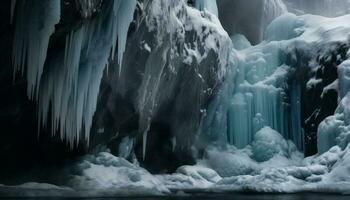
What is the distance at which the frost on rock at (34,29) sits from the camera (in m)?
14.4

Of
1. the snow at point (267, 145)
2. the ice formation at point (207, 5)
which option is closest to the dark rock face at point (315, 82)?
the snow at point (267, 145)

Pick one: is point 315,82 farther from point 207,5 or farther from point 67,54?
point 67,54

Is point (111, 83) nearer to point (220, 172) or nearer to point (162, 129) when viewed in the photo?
point (162, 129)

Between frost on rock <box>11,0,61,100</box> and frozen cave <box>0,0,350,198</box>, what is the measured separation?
0.12 feet

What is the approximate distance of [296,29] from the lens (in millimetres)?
35062

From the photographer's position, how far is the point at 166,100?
25.6m

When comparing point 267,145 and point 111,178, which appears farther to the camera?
point 267,145

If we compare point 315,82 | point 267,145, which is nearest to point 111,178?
point 267,145

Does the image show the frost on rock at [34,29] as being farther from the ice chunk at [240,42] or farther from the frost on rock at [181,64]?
the ice chunk at [240,42]

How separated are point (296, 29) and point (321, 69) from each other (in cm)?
564

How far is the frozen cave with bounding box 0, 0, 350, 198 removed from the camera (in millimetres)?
16797

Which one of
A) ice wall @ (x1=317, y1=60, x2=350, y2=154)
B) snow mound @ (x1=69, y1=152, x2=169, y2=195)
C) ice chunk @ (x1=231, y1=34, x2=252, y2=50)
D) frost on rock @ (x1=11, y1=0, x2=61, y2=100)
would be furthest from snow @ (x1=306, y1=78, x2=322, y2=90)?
frost on rock @ (x1=11, y1=0, x2=61, y2=100)

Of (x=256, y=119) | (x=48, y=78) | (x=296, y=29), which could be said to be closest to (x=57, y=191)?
(x=48, y=78)

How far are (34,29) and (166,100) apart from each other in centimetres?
1171
